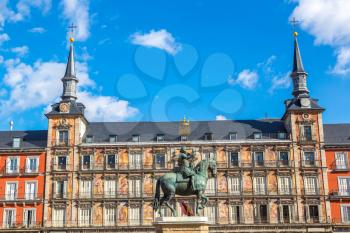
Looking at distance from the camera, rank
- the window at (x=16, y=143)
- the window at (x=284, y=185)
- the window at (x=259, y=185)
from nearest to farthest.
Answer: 1. the window at (x=284, y=185)
2. the window at (x=259, y=185)
3. the window at (x=16, y=143)

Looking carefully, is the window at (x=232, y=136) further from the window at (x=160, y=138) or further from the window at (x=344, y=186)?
the window at (x=344, y=186)

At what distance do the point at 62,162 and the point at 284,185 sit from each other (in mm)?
30394

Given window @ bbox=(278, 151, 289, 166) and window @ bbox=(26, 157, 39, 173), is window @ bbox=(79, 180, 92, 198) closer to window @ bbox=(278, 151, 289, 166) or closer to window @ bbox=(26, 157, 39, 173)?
window @ bbox=(26, 157, 39, 173)

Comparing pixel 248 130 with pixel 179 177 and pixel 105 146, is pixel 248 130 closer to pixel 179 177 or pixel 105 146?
pixel 105 146

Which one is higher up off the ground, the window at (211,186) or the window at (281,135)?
the window at (281,135)

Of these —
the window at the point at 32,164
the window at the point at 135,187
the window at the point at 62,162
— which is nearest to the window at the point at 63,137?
the window at the point at 62,162

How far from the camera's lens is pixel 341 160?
234ft

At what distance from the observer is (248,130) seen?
246 ft

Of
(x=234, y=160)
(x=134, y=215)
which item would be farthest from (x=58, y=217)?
(x=234, y=160)

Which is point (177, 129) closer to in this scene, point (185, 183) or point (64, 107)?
point (64, 107)

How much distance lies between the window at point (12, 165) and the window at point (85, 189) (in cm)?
931

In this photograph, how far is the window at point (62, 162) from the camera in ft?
235

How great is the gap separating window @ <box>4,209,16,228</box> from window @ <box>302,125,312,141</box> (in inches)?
1604

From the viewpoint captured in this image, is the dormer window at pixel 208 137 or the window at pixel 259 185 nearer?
the window at pixel 259 185
